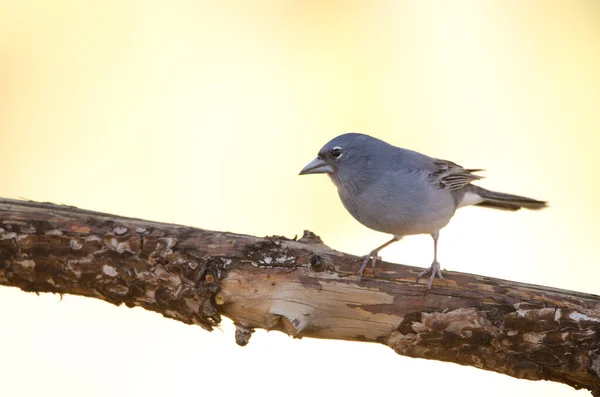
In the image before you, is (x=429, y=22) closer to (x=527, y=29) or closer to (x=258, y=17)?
(x=527, y=29)

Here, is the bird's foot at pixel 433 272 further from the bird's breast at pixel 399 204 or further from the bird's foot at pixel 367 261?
the bird's breast at pixel 399 204

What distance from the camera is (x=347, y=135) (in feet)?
19.2

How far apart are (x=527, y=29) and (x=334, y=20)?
2.91 meters

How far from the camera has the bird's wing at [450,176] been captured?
231 inches

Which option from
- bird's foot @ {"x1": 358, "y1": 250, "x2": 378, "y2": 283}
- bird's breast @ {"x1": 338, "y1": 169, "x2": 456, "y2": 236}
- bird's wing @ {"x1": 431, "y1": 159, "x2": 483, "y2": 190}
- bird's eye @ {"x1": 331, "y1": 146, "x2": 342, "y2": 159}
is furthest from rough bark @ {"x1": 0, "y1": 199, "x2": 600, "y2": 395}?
bird's wing @ {"x1": 431, "y1": 159, "x2": 483, "y2": 190}

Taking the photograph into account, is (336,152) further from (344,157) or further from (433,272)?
(433,272)

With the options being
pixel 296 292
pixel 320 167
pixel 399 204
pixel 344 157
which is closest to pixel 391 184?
pixel 399 204

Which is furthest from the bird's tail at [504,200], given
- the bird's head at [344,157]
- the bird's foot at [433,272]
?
the bird's foot at [433,272]

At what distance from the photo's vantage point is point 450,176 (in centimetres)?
597

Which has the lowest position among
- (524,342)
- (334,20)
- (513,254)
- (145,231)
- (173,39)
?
(524,342)

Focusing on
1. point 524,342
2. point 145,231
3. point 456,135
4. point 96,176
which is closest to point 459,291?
point 524,342

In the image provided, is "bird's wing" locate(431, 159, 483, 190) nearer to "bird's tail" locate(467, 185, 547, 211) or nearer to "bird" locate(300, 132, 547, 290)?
"bird" locate(300, 132, 547, 290)

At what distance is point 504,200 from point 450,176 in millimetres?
787

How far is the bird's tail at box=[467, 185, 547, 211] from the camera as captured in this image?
635cm
